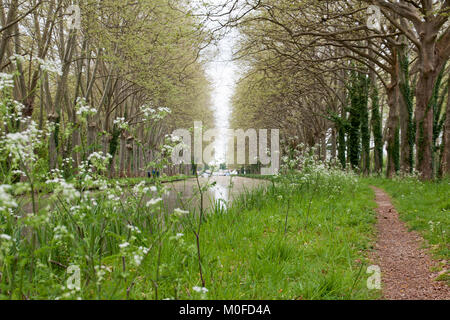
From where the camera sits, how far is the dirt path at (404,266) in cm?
330

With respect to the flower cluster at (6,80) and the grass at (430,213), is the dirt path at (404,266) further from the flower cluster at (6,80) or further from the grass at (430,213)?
the flower cluster at (6,80)

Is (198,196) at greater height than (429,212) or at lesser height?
greater

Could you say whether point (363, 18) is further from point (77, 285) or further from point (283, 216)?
point (77, 285)

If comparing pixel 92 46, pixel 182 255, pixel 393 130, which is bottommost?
pixel 182 255

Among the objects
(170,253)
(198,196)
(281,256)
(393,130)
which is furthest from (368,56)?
(170,253)

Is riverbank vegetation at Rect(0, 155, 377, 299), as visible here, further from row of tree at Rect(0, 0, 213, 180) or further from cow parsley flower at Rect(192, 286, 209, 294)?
row of tree at Rect(0, 0, 213, 180)

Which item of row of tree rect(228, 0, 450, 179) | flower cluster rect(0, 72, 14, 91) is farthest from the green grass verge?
flower cluster rect(0, 72, 14, 91)

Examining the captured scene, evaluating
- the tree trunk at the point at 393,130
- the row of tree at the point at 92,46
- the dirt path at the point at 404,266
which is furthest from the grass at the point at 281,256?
the tree trunk at the point at 393,130

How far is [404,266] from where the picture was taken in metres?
4.14

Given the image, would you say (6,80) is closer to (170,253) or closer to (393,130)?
(170,253)

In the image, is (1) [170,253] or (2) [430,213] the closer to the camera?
(1) [170,253]

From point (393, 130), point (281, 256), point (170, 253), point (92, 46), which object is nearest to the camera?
point (170, 253)

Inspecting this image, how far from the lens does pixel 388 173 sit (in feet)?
53.2
